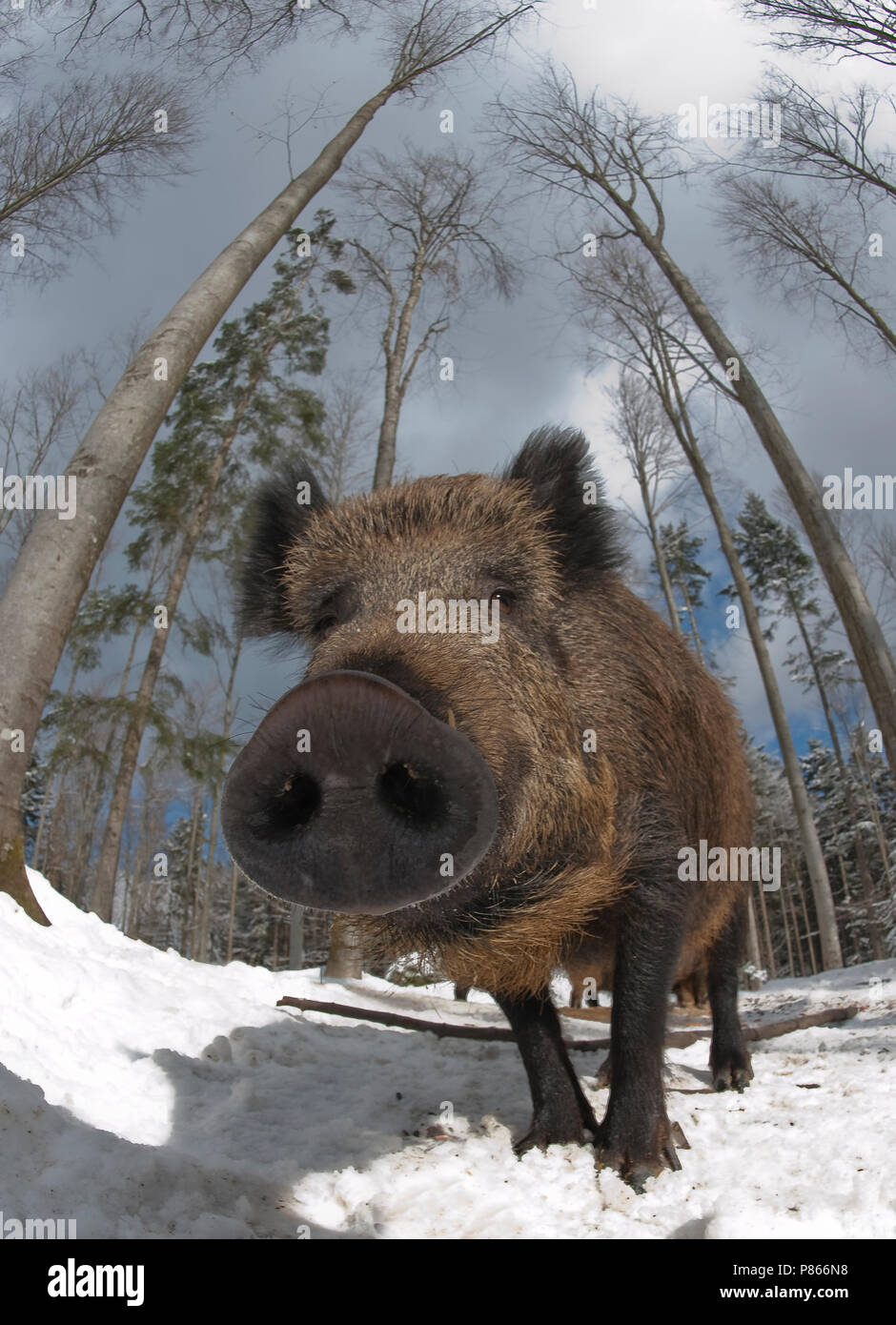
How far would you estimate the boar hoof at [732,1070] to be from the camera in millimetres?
4656

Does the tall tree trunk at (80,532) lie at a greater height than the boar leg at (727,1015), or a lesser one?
greater

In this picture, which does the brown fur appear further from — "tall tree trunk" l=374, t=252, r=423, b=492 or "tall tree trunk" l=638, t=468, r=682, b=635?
"tall tree trunk" l=638, t=468, r=682, b=635

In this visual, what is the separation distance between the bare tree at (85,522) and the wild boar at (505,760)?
179 cm

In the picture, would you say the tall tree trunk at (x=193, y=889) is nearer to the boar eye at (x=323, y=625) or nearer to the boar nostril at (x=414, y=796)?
the boar eye at (x=323, y=625)

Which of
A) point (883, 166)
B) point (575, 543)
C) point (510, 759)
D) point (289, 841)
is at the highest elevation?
point (883, 166)

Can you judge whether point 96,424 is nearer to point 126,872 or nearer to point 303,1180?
point 303,1180

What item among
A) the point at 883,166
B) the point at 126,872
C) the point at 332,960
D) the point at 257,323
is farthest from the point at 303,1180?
the point at 126,872

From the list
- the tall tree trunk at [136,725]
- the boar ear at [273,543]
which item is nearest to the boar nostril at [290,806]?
the boar ear at [273,543]

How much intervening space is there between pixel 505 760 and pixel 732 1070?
10.6ft

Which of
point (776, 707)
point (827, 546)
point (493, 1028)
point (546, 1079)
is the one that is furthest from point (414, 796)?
point (776, 707)

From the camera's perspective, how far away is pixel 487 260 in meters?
13.5

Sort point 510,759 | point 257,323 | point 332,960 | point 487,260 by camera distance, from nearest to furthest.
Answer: point 510,759
point 332,960
point 487,260
point 257,323

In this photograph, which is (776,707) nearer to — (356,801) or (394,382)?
(394,382)
